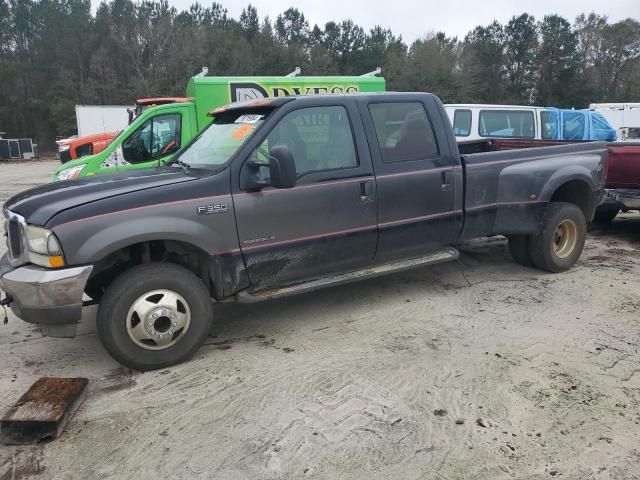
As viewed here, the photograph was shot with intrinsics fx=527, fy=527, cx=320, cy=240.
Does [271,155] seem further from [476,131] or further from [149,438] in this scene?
Result: [476,131]

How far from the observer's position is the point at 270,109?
14.6 ft

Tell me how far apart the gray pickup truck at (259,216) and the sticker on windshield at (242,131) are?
0.05 ft

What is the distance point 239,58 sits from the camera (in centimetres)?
5347

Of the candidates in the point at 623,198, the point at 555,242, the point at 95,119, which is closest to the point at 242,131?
the point at 555,242

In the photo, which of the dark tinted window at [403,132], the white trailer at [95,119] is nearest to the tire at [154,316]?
the dark tinted window at [403,132]

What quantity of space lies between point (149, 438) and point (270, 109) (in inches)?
106

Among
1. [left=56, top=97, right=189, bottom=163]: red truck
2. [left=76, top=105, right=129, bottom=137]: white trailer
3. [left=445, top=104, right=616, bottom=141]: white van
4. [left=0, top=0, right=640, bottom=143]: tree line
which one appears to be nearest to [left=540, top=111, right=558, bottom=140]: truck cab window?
[left=445, top=104, right=616, bottom=141]: white van

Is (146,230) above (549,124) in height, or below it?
below

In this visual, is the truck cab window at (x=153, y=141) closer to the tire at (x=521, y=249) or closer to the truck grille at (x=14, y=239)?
the truck grille at (x=14, y=239)

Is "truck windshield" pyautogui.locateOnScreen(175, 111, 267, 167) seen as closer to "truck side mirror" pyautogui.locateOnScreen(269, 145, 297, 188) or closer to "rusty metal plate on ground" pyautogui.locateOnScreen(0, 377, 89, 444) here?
"truck side mirror" pyautogui.locateOnScreen(269, 145, 297, 188)

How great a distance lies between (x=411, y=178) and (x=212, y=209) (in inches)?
74.8

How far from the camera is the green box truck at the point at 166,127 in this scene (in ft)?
29.4

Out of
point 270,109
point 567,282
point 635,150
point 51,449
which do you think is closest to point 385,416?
point 51,449

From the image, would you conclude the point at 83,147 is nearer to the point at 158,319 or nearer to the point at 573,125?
the point at 158,319
